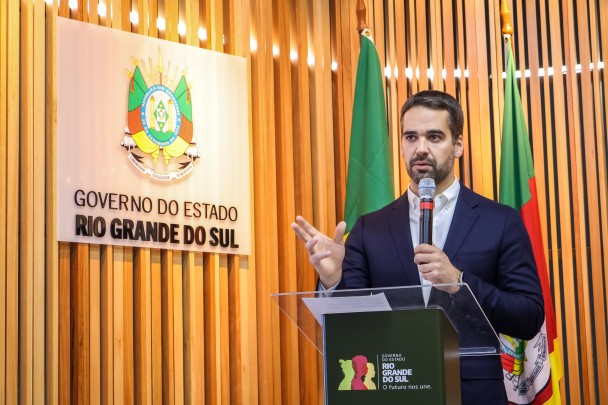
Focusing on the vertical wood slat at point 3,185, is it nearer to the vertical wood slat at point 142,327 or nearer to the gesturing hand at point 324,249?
the vertical wood slat at point 142,327

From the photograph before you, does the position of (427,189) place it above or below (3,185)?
below

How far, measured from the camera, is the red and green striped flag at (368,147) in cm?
535

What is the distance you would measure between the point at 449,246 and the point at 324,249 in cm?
52

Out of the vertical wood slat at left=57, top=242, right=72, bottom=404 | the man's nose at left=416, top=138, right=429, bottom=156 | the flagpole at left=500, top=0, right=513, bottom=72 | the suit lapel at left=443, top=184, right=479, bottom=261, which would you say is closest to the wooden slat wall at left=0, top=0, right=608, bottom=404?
the vertical wood slat at left=57, top=242, right=72, bottom=404

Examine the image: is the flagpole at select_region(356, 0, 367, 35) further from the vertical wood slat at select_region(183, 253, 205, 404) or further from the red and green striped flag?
the vertical wood slat at select_region(183, 253, 205, 404)

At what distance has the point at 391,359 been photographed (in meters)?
2.42

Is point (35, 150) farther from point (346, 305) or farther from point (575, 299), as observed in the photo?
point (575, 299)

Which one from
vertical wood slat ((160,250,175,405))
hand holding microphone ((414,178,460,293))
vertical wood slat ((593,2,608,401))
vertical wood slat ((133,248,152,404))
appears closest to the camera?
hand holding microphone ((414,178,460,293))

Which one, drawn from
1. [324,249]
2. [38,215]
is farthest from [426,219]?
[38,215]

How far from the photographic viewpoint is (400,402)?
240cm

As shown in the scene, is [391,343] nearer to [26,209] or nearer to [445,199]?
[445,199]

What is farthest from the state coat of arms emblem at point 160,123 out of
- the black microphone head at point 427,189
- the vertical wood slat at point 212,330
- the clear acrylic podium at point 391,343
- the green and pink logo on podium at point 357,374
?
the green and pink logo on podium at point 357,374

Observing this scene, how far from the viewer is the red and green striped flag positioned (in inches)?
211

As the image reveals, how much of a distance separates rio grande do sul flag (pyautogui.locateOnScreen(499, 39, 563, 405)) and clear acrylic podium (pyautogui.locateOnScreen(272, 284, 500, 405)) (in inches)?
100
